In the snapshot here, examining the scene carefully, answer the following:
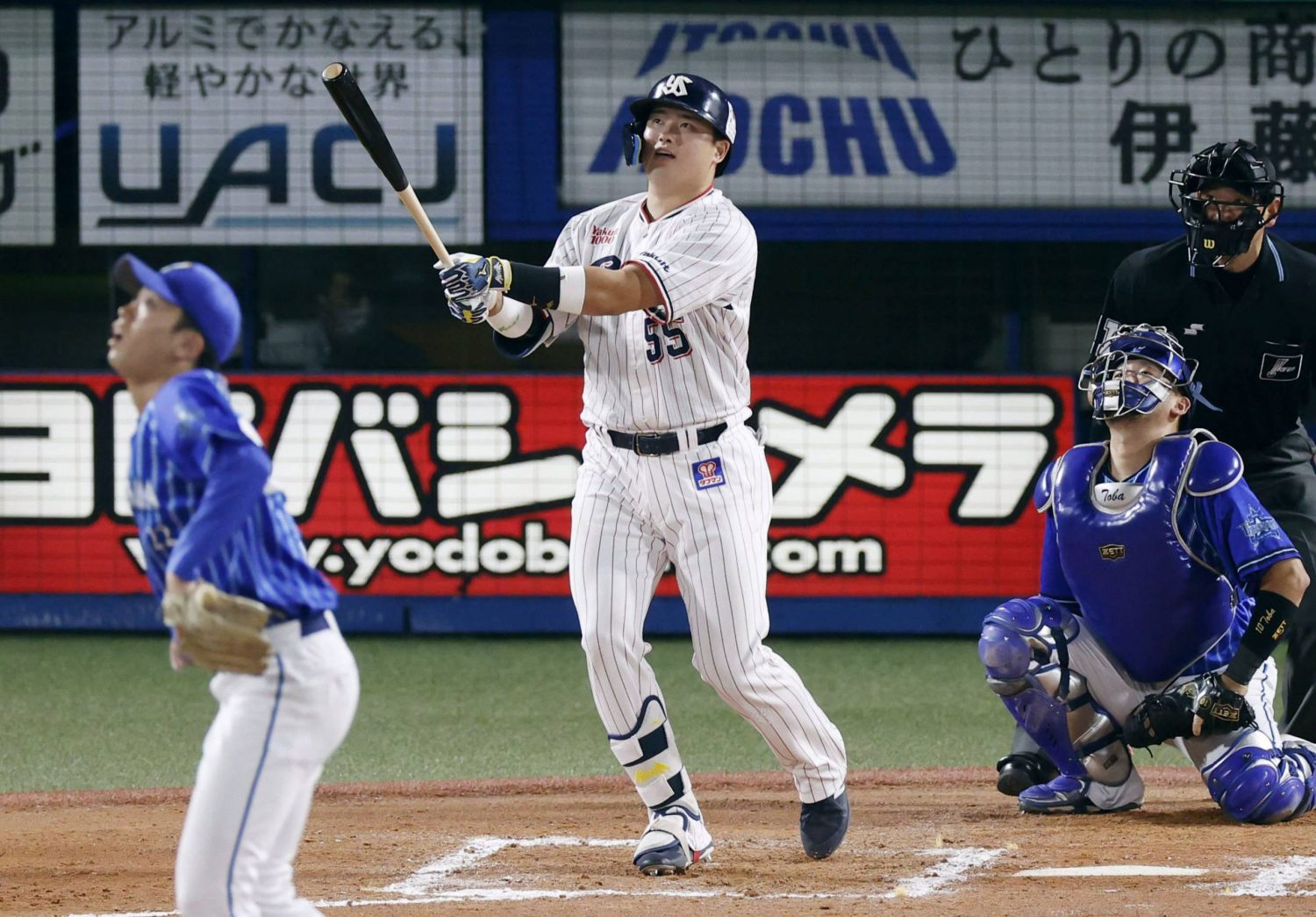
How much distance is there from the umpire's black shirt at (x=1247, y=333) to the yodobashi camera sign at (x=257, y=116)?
4.09 m

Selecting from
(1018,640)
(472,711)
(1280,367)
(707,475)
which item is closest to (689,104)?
(707,475)

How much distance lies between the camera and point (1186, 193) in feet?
16.6

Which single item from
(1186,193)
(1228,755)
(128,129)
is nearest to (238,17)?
(128,129)

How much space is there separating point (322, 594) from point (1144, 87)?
6388 millimetres

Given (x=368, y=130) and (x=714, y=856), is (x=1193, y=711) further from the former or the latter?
(x=368, y=130)

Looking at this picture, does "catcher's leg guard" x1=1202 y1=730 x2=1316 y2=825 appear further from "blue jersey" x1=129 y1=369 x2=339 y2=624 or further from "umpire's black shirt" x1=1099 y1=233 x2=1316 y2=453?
"blue jersey" x1=129 y1=369 x2=339 y2=624

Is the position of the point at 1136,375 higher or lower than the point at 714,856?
higher

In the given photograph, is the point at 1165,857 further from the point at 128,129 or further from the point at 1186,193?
the point at 128,129

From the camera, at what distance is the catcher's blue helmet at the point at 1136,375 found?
4754mm

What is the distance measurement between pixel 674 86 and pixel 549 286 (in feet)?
1.95

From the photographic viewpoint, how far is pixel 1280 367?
5.11 meters

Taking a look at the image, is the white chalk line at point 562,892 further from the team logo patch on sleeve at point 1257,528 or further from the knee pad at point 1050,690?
the team logo patch on sleeve at point 1257,528

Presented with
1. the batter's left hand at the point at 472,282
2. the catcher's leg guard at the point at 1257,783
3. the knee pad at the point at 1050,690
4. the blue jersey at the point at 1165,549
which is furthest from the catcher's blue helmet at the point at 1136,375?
the batter's left hand at the point at 472,282

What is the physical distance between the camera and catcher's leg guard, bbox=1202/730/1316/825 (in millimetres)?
4754
